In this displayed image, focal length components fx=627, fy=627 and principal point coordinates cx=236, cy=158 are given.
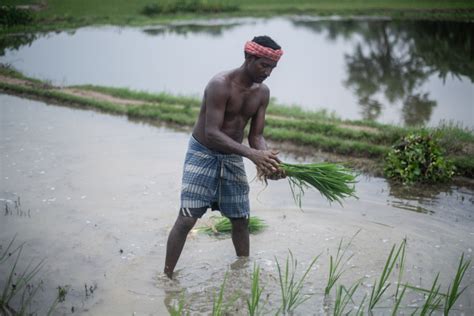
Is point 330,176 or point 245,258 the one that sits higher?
point 330,176

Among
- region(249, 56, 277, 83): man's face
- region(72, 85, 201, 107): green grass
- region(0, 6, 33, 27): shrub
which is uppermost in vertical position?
region(0, 6, 33, 27): shrub

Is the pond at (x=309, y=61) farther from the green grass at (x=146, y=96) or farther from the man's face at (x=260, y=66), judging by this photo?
the man's face at (x=260, y=66)

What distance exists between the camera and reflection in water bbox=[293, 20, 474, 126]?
973cm

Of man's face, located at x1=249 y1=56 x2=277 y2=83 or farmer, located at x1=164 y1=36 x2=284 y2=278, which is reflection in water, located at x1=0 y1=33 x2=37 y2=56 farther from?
man's face, located at x1=249 y1=56 x2=277 y2=83

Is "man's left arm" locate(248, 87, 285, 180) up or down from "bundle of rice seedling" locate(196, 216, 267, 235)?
up

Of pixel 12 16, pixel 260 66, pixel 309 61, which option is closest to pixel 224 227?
pixel 260 66

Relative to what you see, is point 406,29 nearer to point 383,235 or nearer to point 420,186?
point 420,186

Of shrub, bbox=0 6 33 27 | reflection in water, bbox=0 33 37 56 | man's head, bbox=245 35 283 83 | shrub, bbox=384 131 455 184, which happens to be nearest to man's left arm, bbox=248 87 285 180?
man's head, bbox=245 35 283 83

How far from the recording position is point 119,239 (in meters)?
4.87

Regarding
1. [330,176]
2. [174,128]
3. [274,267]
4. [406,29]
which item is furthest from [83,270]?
[406,29]

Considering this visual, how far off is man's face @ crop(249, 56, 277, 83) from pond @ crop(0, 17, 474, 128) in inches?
198

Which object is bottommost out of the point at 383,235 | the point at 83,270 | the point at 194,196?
the point at 83,270

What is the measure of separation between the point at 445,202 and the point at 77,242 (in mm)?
3325

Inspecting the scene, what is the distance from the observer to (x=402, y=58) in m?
12.4
